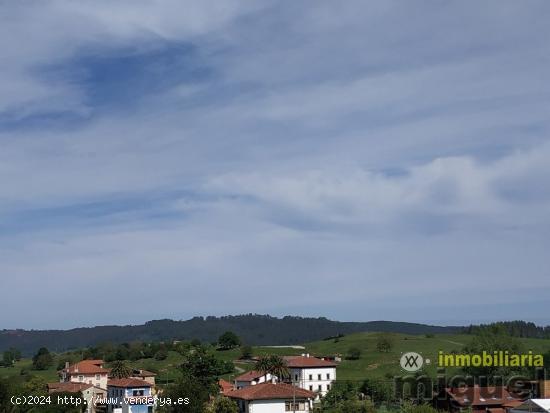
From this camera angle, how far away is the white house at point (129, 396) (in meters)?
113

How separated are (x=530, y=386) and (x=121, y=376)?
67638mm

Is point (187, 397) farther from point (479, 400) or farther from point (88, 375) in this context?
point (88, 375)

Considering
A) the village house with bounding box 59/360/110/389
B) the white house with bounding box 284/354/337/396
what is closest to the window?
the white house with bounding box 284/354/337/396

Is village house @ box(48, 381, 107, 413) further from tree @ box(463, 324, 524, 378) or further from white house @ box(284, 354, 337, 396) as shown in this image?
tree @ box(463, 324, 524, 378)

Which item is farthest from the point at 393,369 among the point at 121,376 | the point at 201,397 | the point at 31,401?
the point at 31,401

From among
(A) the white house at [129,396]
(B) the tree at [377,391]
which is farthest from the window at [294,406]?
(A) the white house at [129,396]

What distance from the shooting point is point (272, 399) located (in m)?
97.5

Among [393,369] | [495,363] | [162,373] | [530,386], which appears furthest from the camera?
[162,373]

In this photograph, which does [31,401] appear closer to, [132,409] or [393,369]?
[132,409]

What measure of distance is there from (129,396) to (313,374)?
3136 cm

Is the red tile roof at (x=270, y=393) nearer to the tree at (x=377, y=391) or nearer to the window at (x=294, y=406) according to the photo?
the window at (x=294, y=406)

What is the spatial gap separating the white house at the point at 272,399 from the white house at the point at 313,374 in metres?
29.5

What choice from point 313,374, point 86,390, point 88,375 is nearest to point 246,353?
point 88,375

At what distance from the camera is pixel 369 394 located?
113 metres
